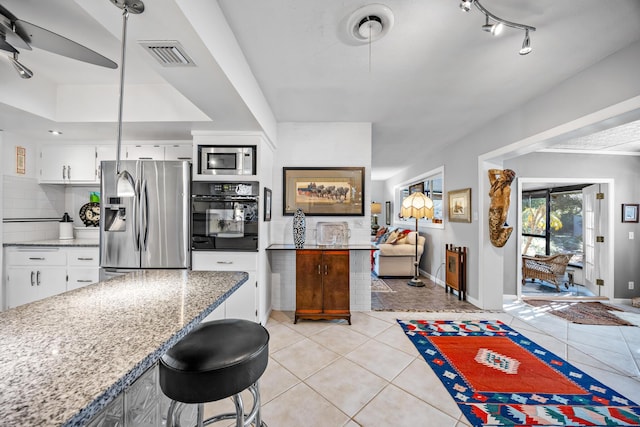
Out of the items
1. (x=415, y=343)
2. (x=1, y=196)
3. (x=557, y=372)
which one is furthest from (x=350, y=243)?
(x=1, y=196)

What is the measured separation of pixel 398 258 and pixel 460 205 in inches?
66.2

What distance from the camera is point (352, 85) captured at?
249 centimetres

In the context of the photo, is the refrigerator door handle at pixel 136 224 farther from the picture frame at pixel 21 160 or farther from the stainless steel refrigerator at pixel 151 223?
the picture frame at pixel 21 160

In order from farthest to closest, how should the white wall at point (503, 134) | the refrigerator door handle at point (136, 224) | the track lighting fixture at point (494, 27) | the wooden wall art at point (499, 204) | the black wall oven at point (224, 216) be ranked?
the wooden wall art at point (499, 204), the black wall oven at point (224, 216), the refrigerator door handle at point (136, 224), the white wall at point (503, 134), the track lighting fixture at point (494, 27)

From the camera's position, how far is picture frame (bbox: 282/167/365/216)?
11.5ft

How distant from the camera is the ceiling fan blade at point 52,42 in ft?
3.59

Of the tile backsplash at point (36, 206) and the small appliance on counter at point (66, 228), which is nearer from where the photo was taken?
the tile backsplash at point (36, 206)

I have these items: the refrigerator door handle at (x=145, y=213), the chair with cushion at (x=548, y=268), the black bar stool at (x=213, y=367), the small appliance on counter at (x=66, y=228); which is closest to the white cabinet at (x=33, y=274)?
the small appliance on counter at (x=66, y=228)

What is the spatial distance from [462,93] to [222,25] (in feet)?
7.70

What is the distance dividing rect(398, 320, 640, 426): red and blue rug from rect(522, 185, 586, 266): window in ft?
12.5

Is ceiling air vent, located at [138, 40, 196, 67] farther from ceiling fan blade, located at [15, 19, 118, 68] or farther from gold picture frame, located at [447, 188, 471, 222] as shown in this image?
gold picture frame, located at [447, 188, 471, 222]

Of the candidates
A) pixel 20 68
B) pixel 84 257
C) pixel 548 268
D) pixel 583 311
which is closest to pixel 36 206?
pixel 84 257

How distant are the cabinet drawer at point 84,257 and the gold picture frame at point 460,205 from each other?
491 centimetres

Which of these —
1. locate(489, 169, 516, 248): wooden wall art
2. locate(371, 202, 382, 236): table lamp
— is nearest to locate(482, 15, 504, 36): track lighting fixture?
locate(489, 169, 516, 248): wooden wall art
